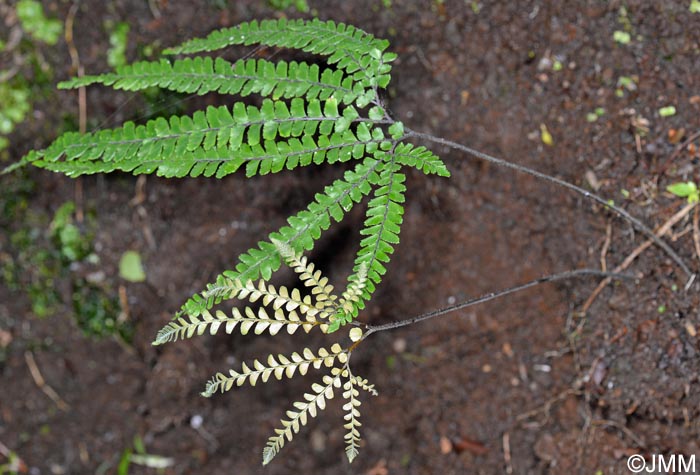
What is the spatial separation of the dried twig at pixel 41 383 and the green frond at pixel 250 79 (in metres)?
2.08

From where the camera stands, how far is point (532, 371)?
2.95 meters

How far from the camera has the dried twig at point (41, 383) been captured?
3691 mm

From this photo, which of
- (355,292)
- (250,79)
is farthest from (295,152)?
(355,292)

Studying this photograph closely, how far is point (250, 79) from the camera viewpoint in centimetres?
230

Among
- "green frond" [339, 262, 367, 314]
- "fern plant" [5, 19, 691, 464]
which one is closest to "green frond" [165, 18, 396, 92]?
"fern plant" [5, 19, 691, 464]

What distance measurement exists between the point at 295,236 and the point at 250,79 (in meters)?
0.66

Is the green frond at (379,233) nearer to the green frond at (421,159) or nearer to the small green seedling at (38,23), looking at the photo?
the green frond at (421,159)

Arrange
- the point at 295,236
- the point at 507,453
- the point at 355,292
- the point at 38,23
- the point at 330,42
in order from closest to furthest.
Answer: the point at 355,292 < the point at 295,236 < the point at 330,42 < the point at 507,453 < the point at 38,23

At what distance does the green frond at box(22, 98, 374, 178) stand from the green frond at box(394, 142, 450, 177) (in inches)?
3.5

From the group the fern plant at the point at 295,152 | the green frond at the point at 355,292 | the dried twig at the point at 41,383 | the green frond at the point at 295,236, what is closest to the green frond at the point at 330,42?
the fern plant at the point at 295,152

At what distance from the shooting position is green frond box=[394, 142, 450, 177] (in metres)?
2.06

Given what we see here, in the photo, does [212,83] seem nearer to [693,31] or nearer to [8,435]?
[693,31]

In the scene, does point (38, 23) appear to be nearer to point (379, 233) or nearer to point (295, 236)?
point (295, 236)

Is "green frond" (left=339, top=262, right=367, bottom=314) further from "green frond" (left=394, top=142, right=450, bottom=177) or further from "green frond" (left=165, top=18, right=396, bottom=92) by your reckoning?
"green frond" (left=165, top=18, right=396, bottom=92)
